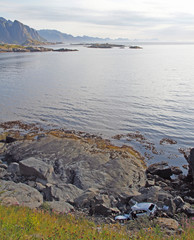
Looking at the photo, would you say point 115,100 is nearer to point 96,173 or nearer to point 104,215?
point 96,173

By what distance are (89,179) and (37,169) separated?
4002 millimetres

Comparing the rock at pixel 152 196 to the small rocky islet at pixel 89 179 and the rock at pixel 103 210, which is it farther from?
the rock at pixel 103 210

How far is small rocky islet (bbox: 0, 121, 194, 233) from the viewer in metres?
13.5

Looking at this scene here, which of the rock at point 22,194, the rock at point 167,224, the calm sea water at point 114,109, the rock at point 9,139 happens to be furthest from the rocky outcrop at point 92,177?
the calm sea water at point 114,109

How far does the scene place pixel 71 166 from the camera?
61.3ft

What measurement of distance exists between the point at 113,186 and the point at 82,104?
25930 mm

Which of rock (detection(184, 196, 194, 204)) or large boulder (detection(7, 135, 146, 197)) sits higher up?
large boulder (detection(7, 135, 146, 197))

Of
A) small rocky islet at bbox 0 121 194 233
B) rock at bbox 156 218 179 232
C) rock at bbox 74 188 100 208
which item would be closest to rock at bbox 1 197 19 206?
small rocky islet at bbox 0 121 194 233

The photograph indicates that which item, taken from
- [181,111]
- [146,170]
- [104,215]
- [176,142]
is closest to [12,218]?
[104,215]

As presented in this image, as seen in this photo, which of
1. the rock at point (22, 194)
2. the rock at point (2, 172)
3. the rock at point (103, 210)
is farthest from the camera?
the rock at point (2, 172)

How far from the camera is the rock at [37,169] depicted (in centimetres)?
1716

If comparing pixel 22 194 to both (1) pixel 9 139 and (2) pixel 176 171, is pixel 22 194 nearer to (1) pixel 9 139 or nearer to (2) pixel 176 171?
(2) pixel 176 171

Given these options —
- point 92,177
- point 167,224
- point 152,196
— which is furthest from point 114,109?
point 167,224

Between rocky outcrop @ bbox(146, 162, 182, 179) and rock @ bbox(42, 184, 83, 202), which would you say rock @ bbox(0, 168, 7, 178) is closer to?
rock @ bbox(42, 184, 83, 202)
